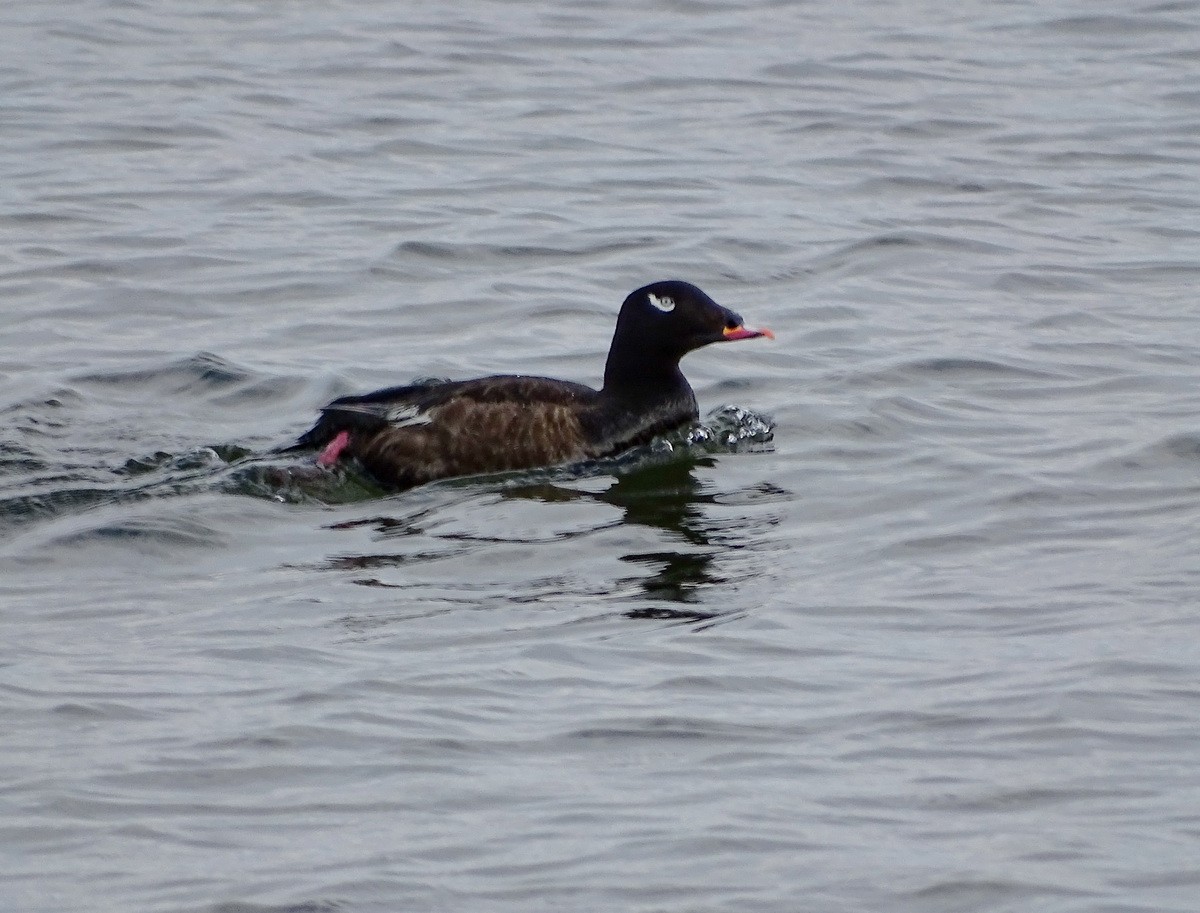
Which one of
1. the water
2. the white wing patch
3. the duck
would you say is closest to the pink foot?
the duck

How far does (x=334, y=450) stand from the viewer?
427 inches

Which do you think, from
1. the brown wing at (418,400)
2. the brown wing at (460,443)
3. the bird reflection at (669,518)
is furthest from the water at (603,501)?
the brown wing at (418,400)

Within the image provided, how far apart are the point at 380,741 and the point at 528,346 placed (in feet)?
21.3

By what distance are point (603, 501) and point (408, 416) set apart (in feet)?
3.55

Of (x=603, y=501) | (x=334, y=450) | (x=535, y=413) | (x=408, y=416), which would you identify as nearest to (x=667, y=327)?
(x=535, y=413)

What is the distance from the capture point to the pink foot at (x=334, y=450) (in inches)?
425

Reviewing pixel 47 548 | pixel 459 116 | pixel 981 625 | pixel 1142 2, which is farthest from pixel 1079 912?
pixel 1142 2

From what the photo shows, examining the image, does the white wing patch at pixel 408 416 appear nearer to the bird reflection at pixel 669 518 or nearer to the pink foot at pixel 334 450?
the pink foot at pixel 334 450

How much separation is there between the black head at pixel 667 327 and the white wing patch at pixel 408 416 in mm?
1073

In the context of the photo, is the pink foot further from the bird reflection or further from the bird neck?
the bird neck

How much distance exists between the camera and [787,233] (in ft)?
53.1

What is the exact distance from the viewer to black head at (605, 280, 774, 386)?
37.1 ft

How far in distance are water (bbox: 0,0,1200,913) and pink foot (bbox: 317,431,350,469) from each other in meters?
0.34

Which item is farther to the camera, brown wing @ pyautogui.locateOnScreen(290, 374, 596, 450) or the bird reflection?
brown wing @ pyautogui.locateOnScreen(290, 374, 596, 450)
